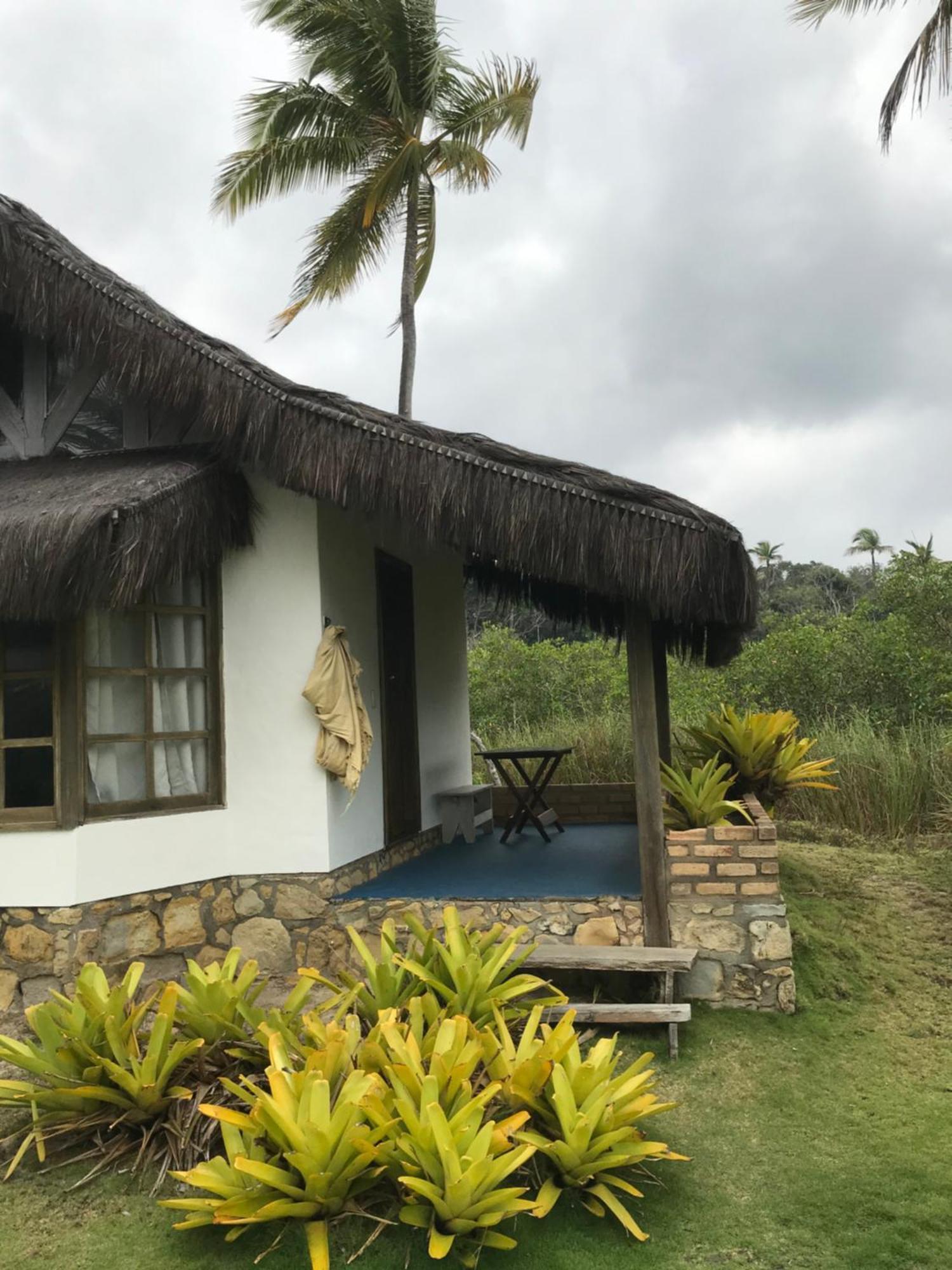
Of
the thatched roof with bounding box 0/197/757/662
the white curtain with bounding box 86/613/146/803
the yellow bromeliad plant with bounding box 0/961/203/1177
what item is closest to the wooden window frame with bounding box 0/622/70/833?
the white curtain with bounding box 86/613/146/803

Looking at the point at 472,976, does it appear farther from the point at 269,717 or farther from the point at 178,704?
the point at 178,704

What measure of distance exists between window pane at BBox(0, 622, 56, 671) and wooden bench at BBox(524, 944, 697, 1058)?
275 centimetres

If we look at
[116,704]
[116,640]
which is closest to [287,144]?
[116,640]

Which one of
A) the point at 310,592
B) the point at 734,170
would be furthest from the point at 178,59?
the point at 310,592

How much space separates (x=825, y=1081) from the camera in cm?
437

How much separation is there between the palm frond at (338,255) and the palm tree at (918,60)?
5.68 m

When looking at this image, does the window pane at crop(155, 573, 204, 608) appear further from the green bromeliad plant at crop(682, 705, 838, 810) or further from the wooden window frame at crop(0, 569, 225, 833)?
the green bromeliad plant at crop(682, 705, 838, 810)

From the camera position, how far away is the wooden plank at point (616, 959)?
15.5ft

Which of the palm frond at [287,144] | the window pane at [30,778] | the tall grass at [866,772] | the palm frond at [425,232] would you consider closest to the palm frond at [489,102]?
the palm frond at [425,232]

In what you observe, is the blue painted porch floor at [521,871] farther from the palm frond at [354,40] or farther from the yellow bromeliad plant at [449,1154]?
the palm frond at [354,40]

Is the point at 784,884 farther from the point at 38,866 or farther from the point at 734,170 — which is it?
the point at 734,170

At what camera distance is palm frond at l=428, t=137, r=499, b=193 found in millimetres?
12672

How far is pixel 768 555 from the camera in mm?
40094

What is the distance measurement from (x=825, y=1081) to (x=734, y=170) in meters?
9.96
